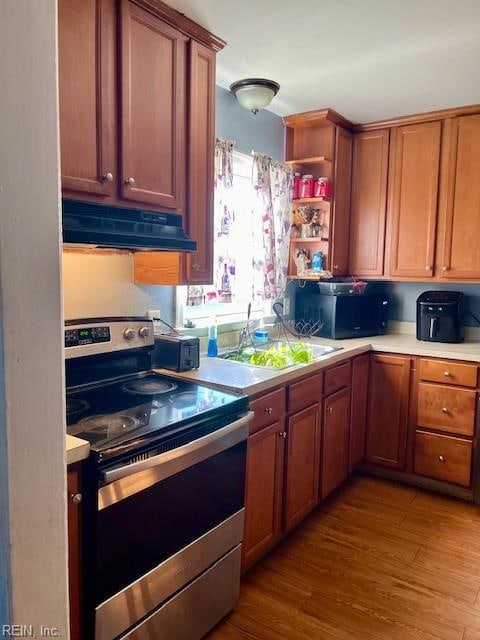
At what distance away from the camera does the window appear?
8.34ft

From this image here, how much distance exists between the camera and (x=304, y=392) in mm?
2328

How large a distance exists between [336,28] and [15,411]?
1.96 meters

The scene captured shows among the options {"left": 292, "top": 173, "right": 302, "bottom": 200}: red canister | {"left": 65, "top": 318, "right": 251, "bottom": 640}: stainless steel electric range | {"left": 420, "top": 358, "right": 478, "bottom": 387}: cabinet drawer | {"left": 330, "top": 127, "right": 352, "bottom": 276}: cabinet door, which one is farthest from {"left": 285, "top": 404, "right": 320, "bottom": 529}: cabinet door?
{"left": 292, "top": 173, "right": 302, "bottom": 200}: red canister

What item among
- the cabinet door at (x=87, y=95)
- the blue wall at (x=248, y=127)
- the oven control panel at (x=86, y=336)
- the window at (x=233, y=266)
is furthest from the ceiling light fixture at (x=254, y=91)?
the oven control panel at (x=86, y=336)

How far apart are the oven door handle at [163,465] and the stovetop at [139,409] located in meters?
0.06

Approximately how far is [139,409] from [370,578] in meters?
1.34

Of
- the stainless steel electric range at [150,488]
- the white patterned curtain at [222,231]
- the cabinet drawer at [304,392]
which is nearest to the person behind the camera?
the stainless steel electric range at [150,488]

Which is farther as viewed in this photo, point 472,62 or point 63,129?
point 472,62

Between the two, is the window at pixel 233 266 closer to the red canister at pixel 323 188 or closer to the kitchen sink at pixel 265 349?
the kitchen sink at pixel 265 349

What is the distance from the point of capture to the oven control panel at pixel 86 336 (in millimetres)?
1746

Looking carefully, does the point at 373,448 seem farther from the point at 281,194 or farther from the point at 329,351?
the point at 281,194

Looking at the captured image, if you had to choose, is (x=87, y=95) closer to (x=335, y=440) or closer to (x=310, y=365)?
(x=310, y=365)

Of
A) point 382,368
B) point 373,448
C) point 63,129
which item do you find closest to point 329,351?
point 382,368

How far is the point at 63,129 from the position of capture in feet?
4.92
